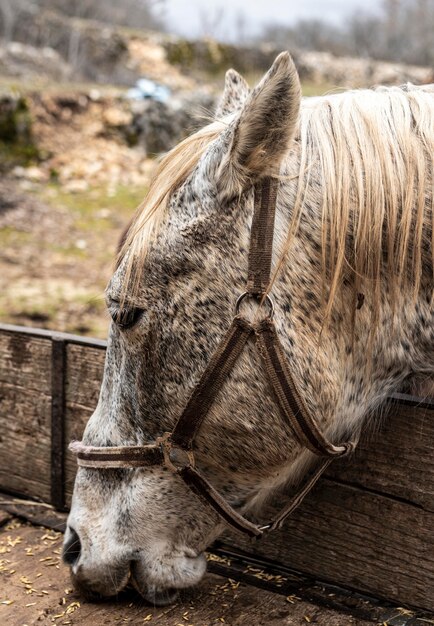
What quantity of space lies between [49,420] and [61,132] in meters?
8.32

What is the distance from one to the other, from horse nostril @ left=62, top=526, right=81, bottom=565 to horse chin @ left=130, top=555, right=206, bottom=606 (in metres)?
0.17

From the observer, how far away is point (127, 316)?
2.03m

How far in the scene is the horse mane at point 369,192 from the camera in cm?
189

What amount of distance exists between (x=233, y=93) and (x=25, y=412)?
4.73 ft

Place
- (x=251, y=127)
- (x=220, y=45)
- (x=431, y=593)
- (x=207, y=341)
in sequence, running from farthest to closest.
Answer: (x=220, y=45)
(x=431, y=593)
(x=207, y=341)
(x=251, y=127)

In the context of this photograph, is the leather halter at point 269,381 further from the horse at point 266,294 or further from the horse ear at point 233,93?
the horse ear at point 233,93

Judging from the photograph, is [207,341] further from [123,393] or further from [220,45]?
Answer: [220,45]

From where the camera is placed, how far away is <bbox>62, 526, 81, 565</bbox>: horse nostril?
217 centimetres

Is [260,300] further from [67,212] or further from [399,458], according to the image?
[67,212]

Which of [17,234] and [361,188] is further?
[17,234]

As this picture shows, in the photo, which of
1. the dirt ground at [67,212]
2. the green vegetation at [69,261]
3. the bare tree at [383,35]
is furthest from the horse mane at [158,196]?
the bare tree at [383,35]

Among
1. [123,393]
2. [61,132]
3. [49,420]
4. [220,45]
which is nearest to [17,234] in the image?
[61,132]

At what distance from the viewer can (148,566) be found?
2115 mm

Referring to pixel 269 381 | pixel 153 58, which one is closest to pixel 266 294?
pixel 269 381
